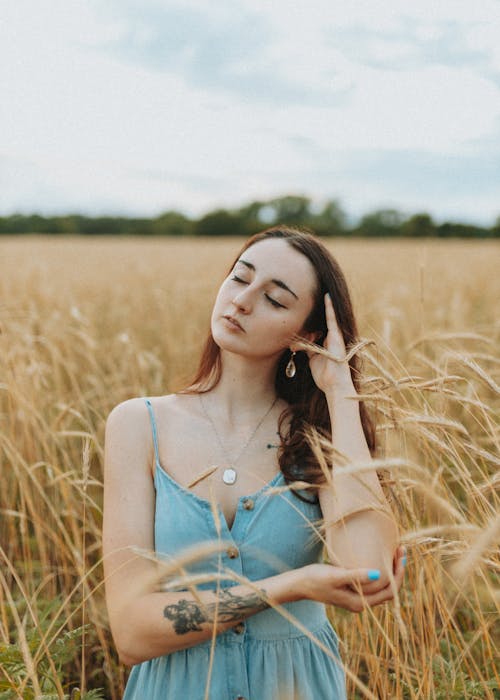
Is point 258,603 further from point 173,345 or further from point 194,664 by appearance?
point 173,345

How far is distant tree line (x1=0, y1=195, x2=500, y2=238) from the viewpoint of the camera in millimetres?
45406

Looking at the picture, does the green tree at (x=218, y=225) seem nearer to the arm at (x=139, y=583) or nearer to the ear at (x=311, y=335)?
the ear at (x=311, y=335)

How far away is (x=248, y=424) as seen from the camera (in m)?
1.78

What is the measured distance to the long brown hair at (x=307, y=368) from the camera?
68.8 inches

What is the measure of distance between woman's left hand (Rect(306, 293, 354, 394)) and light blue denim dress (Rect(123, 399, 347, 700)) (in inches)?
12.2

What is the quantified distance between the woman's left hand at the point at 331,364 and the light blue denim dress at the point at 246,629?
0.31m

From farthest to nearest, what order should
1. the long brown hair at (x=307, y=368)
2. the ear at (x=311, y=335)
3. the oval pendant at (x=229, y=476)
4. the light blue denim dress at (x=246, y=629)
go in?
the ear at (x=311, y=335), the long brown hair at (x=307, y=368), the oval pendant at (x=229, y=476), the light blue denim dress at (x=246, y=629)

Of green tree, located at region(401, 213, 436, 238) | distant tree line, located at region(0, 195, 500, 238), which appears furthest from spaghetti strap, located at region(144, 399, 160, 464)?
green tree, located at region(401, 213, 436, 238)

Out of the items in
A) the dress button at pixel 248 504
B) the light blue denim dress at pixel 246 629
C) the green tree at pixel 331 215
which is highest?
the green tree at pixel 331 215

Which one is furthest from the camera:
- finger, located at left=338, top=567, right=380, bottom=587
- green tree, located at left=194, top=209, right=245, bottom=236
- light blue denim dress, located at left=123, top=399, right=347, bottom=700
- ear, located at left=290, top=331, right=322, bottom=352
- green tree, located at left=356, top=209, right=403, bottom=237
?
green tree, located at left=356, top=209, right=403, bottom=237

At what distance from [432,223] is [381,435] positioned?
51408mm

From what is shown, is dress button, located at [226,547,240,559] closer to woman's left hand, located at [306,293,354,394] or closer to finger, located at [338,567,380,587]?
finger, located at [338,567,380,587]

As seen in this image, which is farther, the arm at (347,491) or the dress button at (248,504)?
the dress button at (248,504)

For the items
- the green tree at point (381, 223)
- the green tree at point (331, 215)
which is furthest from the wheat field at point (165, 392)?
the green tree at point (331, 215)
